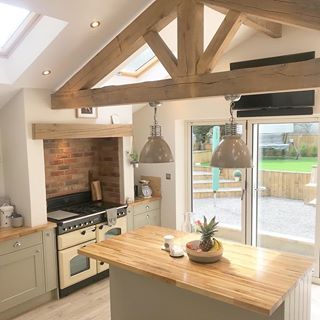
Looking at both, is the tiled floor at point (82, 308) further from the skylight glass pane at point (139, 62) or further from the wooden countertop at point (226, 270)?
the skylight glass pane at point (139, 62)

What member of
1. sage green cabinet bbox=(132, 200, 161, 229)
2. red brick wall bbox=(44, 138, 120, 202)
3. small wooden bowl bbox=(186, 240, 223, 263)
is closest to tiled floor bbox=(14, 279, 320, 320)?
sage green cabinet bbox=(132, 200, 161, 229)

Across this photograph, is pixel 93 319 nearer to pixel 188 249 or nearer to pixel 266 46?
pixel 188 249

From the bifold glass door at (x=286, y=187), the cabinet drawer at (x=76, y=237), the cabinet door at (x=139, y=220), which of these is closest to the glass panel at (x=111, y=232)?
the cabinet drawer at (x=76, y=237)

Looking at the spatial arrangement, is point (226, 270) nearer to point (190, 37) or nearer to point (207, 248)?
point (207, 248)

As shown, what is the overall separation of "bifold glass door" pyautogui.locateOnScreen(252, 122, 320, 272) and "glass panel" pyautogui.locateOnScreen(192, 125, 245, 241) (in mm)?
302

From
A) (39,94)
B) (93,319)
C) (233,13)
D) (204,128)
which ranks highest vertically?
(233,13)

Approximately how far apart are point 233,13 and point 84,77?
5.59 ft

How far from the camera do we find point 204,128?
532 cm

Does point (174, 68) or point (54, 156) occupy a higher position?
point (174, 68)

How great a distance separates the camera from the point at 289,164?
461cm

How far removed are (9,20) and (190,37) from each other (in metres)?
1.71

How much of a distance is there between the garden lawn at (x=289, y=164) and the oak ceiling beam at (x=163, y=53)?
95.9 inches

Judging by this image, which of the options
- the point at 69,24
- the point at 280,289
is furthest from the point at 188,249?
the point at 69,24

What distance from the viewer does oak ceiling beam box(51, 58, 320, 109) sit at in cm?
227
